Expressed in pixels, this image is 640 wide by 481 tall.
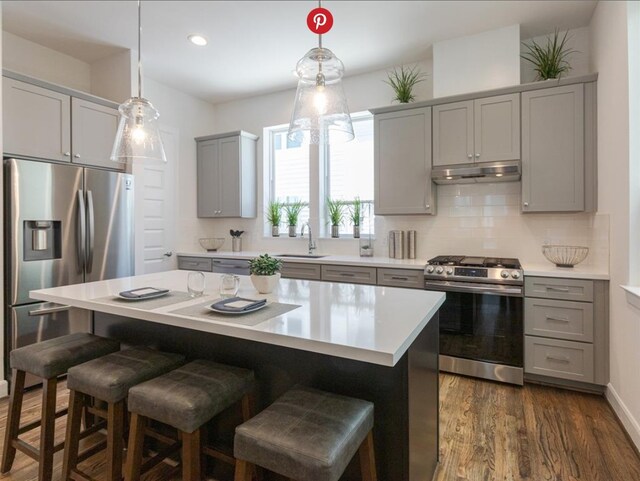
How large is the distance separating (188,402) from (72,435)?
80 cm

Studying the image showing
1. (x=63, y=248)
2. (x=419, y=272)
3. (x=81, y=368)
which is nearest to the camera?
(x=81, y=368)

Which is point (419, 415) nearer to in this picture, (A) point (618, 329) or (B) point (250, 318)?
(B) point (250, 318)

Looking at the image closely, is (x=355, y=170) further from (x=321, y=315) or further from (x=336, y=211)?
(x=321, y=315)

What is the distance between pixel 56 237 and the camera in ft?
9.87

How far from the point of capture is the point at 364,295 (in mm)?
1910

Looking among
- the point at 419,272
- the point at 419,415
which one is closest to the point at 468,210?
the point at 419,272

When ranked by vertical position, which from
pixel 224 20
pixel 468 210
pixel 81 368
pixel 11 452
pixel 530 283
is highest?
pixel 224 20

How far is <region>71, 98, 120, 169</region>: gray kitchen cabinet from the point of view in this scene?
329 cm

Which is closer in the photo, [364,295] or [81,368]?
[81,368]

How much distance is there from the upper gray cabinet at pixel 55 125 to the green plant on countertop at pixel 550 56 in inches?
158

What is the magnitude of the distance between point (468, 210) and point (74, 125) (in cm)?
379

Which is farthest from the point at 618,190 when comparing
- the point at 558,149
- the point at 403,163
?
the point at 403,163

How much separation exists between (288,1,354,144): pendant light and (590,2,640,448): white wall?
185cm

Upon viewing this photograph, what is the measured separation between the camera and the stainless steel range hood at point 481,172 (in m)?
3.06
